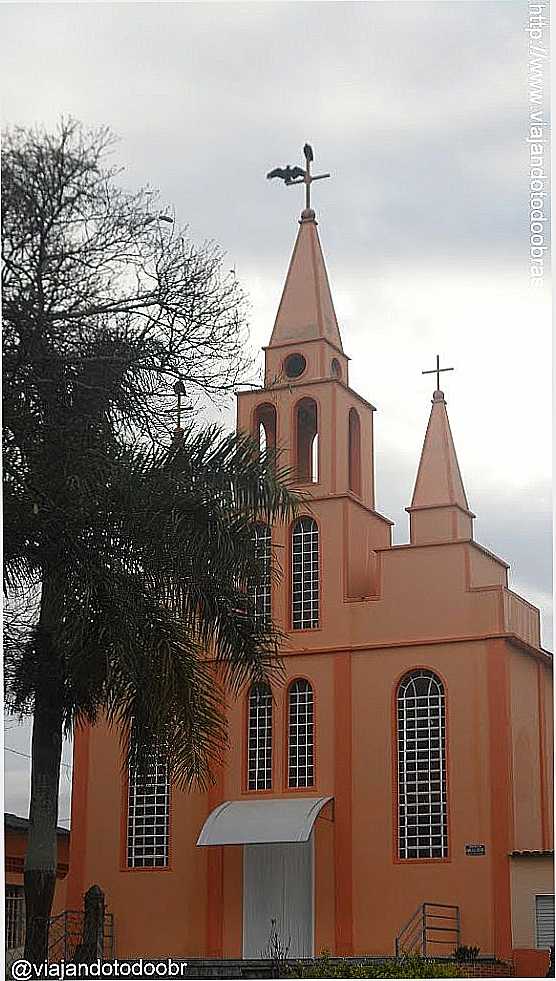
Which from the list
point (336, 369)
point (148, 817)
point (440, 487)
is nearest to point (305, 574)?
point (440, 487)

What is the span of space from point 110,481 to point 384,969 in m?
2.38

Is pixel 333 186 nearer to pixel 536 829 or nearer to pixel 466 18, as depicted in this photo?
pixel 466 18

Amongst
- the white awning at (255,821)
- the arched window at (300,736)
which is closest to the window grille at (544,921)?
the white awning at (255,821)

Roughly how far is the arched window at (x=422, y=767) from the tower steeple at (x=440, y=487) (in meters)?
0.81

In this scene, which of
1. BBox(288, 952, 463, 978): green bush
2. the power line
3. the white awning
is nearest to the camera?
BBox(288, 952, 463, 978): green bush

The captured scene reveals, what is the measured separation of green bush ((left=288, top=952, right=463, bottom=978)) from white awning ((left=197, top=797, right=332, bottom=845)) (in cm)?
70

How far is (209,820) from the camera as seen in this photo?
25.2 ft

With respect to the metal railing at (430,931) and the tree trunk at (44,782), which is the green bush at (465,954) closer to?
the metal railing at (430,931)

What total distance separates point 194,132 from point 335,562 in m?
2.09

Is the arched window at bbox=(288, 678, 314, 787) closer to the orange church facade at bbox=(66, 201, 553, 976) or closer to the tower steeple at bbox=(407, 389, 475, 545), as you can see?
the orange church facade at bbox=(66, 201, 553, 976)

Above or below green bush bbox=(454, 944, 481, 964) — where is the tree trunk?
above

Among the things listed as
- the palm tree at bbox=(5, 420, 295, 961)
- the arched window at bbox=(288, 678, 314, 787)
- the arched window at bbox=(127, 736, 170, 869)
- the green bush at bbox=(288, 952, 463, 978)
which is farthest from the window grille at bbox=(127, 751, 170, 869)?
the green bush at bbox=(288, 952, 463, 978)

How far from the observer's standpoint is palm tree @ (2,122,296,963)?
6.91 metres

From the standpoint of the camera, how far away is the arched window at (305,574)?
7.36m
